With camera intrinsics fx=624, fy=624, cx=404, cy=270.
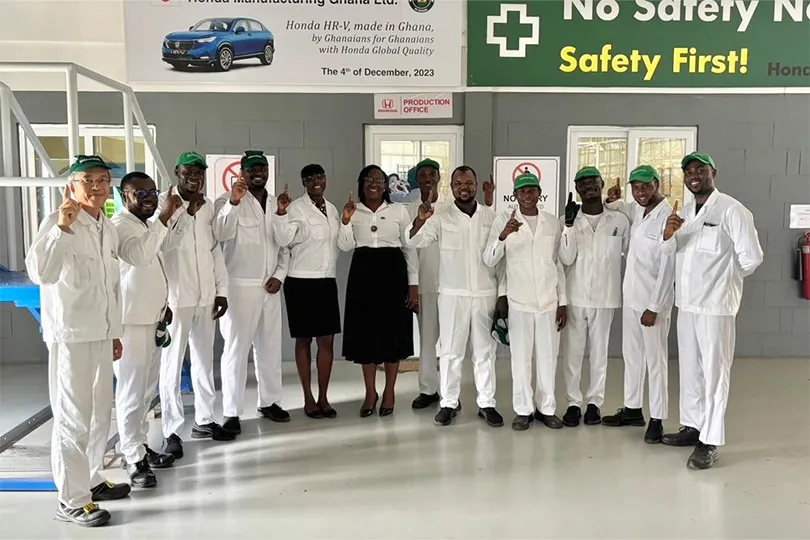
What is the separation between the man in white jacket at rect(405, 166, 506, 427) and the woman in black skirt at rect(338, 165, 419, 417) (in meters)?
0.19

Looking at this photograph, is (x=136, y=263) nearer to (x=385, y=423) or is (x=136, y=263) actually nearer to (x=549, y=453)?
(x=385, y=423)

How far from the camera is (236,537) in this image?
2.87 metres

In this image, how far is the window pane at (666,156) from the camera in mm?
6145

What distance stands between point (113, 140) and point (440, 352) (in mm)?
3948

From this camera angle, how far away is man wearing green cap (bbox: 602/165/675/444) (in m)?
3.93

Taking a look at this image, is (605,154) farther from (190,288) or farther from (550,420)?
(190,288)

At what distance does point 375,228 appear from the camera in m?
4.32

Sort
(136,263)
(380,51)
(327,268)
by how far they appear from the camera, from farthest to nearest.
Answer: (380,51), (327,268), (136,263)

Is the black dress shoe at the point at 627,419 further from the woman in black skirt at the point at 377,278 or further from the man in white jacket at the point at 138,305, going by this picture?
the man in white jacket at the point at 138,305

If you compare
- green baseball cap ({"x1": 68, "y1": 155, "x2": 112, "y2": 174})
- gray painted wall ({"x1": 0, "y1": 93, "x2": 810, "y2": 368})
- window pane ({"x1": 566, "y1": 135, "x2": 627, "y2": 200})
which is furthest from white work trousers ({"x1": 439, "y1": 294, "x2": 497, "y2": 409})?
window pane ({"x1": 566, "y1": 135, "x2": 627, "y2": 200})

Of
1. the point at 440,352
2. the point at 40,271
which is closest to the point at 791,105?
the point at 440,352

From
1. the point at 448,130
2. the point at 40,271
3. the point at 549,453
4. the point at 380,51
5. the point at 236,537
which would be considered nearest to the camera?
the point at 40,271

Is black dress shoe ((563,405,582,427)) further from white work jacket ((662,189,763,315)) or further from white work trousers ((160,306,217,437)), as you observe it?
white work trousers ((160,306,217,437))

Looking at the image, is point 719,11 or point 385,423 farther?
point 719,11
